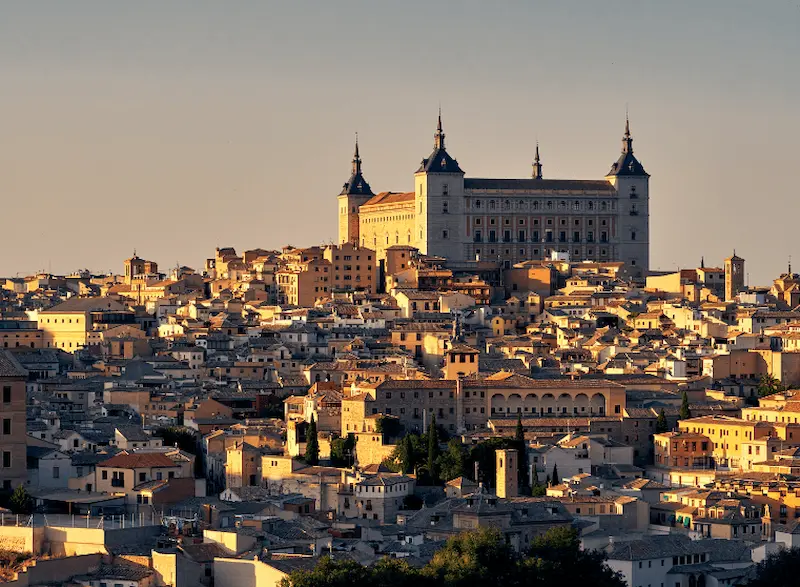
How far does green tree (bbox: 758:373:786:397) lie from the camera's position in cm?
6694

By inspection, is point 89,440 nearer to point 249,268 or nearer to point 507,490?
point 507,490

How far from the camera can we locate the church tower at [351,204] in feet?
364

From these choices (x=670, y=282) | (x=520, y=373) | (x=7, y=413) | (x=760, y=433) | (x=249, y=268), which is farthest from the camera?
(x=249, y=268)

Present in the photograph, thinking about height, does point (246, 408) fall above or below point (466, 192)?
Answer: below

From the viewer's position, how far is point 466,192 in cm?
10419

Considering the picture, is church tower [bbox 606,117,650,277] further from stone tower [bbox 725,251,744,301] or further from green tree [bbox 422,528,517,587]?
green tree [bbox 422,528,517,587]

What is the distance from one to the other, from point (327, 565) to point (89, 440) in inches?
753

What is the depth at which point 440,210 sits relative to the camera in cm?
10350

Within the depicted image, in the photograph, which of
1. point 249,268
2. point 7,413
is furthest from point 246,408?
point 249,268

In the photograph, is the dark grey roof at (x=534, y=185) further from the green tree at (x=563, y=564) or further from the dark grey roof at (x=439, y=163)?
the green tree at (x=563, y=564)

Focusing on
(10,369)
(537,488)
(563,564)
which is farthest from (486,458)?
(10,369)

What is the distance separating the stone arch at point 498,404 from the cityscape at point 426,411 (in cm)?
6

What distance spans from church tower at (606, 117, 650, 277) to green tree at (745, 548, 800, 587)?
60.1 meters

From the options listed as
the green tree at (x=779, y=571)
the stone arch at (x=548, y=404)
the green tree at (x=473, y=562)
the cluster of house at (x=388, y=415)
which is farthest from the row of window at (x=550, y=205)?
the green tree at (x=473, y=562)
